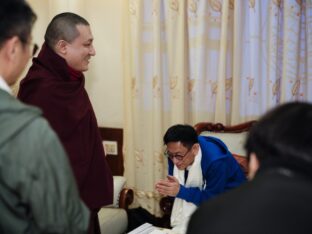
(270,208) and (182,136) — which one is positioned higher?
(270,208)

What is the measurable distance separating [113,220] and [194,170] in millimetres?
658

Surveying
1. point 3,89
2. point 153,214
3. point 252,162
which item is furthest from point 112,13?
point 252,162

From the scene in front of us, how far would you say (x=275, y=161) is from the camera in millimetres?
721

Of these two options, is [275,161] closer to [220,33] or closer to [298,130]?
[298,130]

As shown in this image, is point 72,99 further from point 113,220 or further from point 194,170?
point 113,220

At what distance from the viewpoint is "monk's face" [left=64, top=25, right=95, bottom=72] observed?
1720 mm

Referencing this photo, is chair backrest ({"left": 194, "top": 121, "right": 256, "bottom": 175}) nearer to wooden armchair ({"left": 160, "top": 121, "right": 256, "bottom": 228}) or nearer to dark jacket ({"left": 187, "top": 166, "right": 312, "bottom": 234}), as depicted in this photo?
wooden armchair ({"left": 160, "top": 121, "right": 256, "bottom": 228})

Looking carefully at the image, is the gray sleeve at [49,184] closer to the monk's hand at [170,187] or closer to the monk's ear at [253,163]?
the monk's ear at [253,163]

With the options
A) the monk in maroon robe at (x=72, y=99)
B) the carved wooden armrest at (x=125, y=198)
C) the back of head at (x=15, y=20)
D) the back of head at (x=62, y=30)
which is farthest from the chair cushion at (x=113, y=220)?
the back of head at (x=15, y=20)

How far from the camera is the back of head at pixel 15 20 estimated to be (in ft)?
2.99

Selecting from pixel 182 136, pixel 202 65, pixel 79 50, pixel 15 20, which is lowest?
pixel 182 136

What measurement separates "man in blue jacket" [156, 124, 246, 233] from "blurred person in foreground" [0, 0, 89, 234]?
0.94 m

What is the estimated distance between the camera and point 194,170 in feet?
6.25

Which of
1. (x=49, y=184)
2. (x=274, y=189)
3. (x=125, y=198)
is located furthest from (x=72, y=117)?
(x=274, y=189)
